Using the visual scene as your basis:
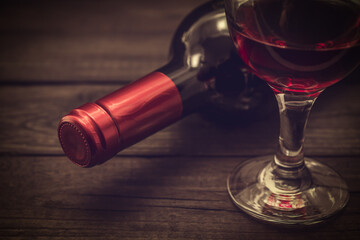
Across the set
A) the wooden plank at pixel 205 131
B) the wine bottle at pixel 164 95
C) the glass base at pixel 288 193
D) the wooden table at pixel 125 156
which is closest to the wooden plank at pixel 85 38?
the wooden table at pixel 125 156

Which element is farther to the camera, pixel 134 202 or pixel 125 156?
pixel 125 156

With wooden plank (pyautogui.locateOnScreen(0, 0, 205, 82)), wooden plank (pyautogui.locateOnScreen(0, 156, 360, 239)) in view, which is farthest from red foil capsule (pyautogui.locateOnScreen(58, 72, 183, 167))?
wooden plank (pyautogui.locateOnScreen(0, 0, 205, 82))

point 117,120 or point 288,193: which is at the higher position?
point 117,120

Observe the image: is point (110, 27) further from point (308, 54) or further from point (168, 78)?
point (308, 54)

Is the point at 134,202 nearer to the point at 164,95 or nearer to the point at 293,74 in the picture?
the point at 164,95

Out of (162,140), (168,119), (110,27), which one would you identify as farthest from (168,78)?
(110,27)

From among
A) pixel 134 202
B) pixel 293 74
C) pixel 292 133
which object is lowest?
pixel 134 202

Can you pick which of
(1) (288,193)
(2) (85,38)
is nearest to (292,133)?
(1) (288,193)
